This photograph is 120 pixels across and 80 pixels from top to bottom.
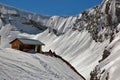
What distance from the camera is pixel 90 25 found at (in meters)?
126

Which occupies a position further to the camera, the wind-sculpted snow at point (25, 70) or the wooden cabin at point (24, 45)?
the wooden cabin at point (24, 45)

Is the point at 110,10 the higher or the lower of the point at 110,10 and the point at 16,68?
the higher

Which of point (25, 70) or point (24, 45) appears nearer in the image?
point (25, 70)

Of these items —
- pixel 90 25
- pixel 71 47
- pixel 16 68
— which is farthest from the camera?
pixel 90 25

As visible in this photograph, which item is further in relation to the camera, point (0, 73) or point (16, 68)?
point (16, 68)

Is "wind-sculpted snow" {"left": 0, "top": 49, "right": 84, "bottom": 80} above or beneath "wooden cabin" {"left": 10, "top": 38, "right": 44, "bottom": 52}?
beneath

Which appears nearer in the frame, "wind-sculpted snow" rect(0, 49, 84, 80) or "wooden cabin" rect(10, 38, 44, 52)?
"wind-sculpted snow" rect(0, 49, 84, 80)

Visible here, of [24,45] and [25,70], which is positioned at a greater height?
[24,45]

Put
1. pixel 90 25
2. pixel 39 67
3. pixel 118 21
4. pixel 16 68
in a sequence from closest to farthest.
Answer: pixel 16 68, pixel 39 67, pixel 118 21, pixel 90 25

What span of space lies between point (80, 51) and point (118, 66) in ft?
231

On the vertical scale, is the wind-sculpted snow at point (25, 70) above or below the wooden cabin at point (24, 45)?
below

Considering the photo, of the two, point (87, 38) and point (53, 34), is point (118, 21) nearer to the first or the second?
point (87, 38)

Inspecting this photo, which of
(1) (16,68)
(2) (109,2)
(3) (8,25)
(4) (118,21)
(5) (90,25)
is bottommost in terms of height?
(1) (16,68)

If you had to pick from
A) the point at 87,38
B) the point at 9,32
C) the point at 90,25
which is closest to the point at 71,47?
the point at 87,38
